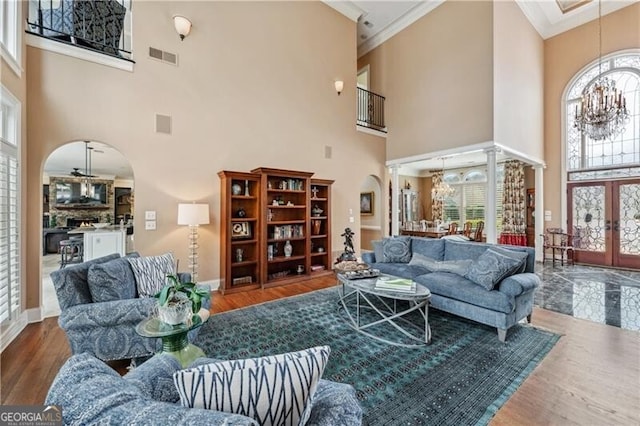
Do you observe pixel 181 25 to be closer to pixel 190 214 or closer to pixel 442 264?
pixel 190 214

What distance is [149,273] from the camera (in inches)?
112

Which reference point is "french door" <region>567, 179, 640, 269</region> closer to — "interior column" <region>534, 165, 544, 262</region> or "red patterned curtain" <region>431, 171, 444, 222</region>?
"interior column" <region>534, 165, 544, 262</region>

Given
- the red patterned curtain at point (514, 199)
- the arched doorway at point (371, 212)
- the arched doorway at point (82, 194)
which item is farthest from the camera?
the red patterned curtain at point (514, 199)

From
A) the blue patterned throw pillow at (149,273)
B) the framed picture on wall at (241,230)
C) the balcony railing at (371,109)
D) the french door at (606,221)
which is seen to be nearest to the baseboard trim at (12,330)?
the blue patterned throw pillow at (149,273)

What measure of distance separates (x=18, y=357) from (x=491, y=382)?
410cm

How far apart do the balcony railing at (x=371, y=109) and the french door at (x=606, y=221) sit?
4.98 metres

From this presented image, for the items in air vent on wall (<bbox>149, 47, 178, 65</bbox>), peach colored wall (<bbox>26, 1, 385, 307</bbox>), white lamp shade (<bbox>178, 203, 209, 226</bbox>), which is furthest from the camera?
air vent on wall (<bbox>149, 47, 178, 65</bbox>)

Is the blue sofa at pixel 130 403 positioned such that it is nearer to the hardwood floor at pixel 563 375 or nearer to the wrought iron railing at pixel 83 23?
the hardwood floor at pixel 563 375

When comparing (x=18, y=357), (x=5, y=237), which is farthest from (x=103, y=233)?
(x=18, y=357)

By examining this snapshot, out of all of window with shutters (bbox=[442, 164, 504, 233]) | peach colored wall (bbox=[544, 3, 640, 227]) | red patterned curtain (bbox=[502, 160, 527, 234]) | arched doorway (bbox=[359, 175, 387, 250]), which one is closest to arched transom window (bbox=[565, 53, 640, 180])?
peach colored wall (bbox=[544, 3, 640, 227])

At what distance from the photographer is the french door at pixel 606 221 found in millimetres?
6012

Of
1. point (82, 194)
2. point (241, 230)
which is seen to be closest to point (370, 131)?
point (241, 230)

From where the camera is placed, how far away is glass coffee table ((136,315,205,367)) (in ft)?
6.18

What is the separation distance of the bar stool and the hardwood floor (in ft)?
12.3
